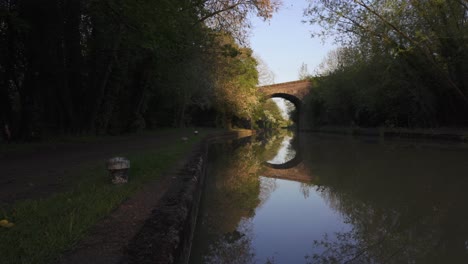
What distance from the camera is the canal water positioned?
3.23m

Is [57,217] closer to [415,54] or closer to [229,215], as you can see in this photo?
[229,215]

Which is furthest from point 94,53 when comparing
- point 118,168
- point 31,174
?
point 118,168

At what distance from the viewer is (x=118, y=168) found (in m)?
4.61

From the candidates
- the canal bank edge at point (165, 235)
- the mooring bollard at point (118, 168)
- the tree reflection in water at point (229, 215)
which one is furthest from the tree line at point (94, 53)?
the canal bank edge at point (165, 235)

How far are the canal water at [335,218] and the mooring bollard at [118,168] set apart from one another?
1197mm

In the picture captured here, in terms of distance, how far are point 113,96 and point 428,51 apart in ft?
47.3

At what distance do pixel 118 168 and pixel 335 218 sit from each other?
9.52 ft

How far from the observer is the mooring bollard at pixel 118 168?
4.56m

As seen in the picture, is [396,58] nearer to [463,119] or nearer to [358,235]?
[463,119]

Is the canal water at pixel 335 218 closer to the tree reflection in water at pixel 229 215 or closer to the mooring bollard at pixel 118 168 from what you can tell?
the tree reflection in water at pixel 229 215

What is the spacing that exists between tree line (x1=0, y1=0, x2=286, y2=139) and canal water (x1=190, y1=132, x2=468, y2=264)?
530 centimetres

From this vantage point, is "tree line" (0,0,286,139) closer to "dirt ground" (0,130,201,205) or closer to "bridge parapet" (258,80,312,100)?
"dirt ground" (0,130,201,205)

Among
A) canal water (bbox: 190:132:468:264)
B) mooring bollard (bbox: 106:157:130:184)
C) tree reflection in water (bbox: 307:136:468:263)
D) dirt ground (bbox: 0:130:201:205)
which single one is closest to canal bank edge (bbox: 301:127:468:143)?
tree reflection in water (bbox: 307:136:468:263)

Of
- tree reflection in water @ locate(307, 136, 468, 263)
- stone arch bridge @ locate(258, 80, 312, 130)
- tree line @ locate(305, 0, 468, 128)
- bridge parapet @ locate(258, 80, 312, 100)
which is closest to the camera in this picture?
tree reflection in water @ locate(307, 136, 468, 263)
